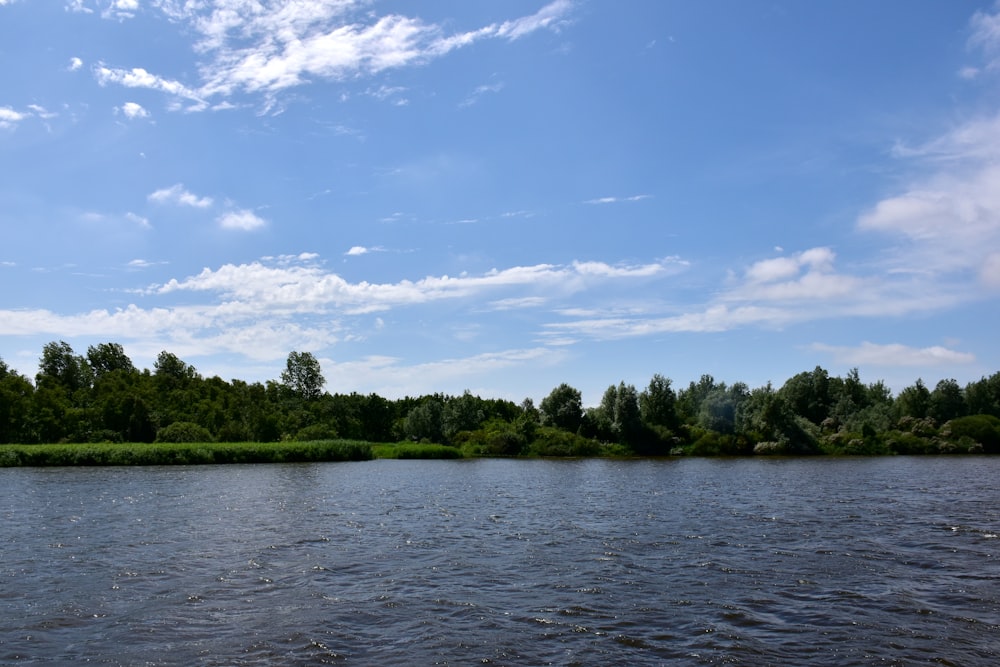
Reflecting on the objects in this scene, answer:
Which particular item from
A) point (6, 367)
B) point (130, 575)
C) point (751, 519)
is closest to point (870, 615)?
point (751, 519)

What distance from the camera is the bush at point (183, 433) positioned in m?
88.2

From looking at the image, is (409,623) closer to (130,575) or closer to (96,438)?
(130,575)

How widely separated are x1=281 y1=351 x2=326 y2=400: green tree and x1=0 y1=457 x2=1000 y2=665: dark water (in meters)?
114

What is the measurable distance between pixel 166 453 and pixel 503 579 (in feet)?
211

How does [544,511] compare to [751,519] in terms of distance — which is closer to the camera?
[751,519]

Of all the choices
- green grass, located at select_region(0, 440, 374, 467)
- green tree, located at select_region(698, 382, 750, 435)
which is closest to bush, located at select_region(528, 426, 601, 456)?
green tree, located at select_region(698, 382, 750, 435)

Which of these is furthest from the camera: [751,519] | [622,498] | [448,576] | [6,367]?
[6,367]

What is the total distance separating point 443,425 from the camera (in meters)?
113

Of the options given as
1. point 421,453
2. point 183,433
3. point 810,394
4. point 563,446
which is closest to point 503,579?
point 421,453

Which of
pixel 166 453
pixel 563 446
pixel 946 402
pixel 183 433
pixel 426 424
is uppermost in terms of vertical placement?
pixel 946 402

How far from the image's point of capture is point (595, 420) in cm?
9956

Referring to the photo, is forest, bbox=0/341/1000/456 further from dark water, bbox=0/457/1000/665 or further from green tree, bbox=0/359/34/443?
dark water, bbox=0/457/1000/665

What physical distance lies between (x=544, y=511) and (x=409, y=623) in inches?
797

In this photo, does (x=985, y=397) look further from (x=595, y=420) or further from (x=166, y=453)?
(x=166, y=453)
